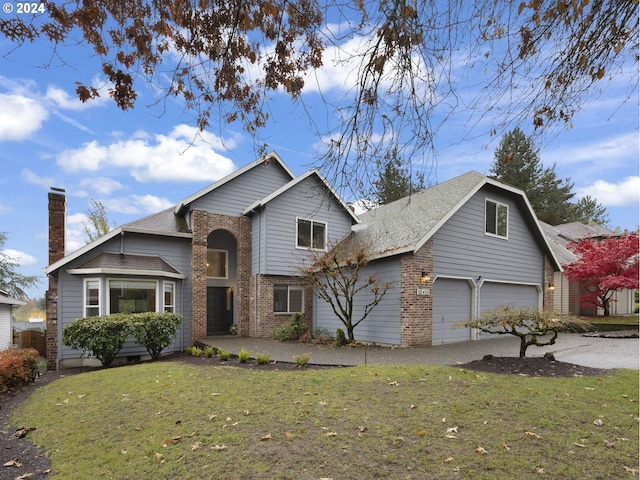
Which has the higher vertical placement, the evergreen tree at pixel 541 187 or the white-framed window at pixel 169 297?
the evergreen tree at pixel 541 187

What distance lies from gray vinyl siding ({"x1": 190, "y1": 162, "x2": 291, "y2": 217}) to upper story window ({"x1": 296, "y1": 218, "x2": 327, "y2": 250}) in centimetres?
213

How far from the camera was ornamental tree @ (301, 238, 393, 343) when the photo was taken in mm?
13299

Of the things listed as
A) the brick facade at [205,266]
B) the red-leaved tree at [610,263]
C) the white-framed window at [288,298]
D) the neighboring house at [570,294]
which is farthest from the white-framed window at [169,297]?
the neighboring house at [570,294]

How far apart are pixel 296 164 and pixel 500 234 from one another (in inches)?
554

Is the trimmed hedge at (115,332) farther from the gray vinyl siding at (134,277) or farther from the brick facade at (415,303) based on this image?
the brick facade at (415,303)

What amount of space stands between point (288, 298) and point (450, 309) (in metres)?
6.47

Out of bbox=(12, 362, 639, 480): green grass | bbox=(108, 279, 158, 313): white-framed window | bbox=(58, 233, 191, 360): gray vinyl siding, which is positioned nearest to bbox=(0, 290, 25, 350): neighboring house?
bbox=(58, 233, 191, 360): gray vinyl siding

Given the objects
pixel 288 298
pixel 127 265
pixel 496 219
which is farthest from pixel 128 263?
pixel 496 219

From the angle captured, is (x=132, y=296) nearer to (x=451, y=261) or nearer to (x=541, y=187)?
(x=451, y=261)

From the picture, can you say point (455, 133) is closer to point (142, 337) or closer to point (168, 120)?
point (168, 120)

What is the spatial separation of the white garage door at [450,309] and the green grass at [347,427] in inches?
226

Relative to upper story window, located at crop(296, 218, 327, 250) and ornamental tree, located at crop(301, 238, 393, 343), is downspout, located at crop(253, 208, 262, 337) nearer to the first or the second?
upper story window, located at crop(296, 218, 327, 250)

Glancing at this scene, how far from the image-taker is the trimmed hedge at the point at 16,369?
948 centimetres

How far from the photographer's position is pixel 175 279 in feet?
48.1
